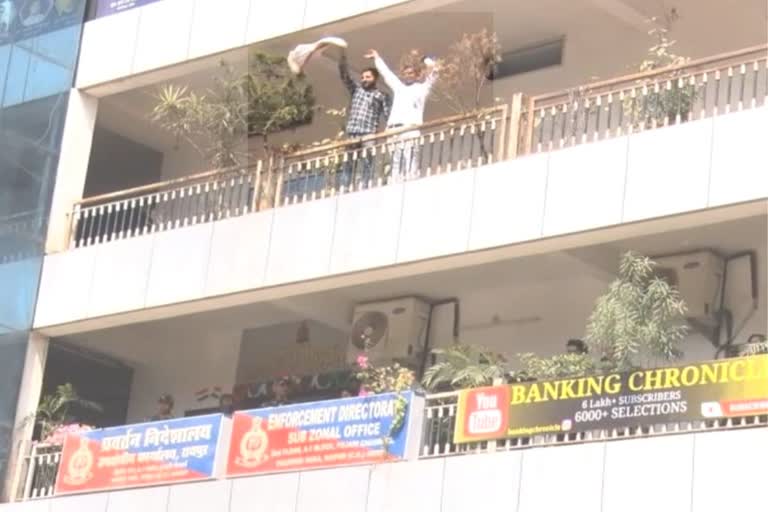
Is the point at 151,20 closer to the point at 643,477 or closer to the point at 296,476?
the point at 296,476

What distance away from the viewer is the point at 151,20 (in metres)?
20.0

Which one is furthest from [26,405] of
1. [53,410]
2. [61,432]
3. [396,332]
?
[396,332]

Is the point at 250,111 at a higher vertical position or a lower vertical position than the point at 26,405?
higher

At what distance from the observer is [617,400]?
14.3m

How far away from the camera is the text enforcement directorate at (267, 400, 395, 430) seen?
15797mm

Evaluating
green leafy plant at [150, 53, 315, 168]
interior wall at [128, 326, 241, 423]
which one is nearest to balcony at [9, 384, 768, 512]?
interior wall at [128, 326, 241, 423]

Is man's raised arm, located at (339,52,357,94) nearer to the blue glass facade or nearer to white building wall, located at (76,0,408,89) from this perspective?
white building wall, located at (76,0,408,89)

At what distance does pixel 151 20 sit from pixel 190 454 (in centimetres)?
534

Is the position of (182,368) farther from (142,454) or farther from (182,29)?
(182,29)

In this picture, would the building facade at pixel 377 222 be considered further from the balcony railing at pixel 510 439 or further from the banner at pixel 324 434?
the banner at pixel 324 434

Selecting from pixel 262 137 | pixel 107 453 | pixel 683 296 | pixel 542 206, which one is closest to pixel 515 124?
pixel 542 206

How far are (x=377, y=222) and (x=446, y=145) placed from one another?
55.5 inches

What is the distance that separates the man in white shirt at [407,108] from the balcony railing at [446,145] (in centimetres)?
2

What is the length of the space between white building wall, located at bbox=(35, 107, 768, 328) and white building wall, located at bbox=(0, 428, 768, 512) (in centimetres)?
206
